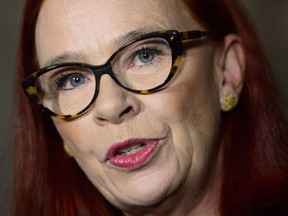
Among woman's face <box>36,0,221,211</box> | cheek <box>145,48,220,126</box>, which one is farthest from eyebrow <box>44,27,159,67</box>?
cheek <box>145,48,220,126</box>

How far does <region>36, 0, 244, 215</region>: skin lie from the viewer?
0.97 meters

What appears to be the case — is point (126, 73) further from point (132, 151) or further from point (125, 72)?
point (132, 151)

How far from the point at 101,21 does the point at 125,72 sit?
0.37 ft

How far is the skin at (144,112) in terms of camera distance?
97 centimetres

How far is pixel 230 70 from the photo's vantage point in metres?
1.14

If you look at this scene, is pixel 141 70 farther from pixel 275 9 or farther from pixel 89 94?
pixel 275 9

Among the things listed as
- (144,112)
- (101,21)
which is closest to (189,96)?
(144,112)

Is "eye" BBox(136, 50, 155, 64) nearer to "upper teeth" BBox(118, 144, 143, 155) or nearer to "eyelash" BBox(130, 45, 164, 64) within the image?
"eyelash" BBox(130, 45, 164, 64)

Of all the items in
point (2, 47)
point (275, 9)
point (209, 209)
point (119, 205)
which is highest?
point (2, 47)

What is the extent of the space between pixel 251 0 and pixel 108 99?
1.03m

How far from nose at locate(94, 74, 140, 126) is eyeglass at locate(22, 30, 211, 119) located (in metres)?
0.01

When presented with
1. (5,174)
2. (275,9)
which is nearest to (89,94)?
(5,174)

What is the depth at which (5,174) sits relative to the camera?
1.67m

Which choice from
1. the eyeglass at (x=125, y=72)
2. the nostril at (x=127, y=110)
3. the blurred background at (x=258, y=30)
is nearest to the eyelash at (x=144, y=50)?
the eyeglass at (x=125, y=72)
